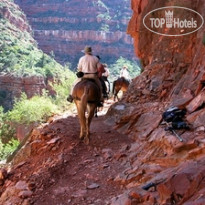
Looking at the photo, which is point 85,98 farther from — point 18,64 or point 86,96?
point 18,64

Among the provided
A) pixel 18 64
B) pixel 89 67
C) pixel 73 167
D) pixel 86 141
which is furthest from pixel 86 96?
pixel 18 64

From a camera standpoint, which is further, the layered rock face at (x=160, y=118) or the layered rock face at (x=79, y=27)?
the layered rock face at (x=79, y=27)

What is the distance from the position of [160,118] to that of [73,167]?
2.21m

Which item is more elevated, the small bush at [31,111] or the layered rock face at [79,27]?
the small bush at [31,111]

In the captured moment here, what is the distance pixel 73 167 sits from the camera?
23.4ft

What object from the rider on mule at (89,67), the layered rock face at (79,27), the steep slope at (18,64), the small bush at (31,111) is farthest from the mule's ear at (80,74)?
the layered rock face at (79,27)

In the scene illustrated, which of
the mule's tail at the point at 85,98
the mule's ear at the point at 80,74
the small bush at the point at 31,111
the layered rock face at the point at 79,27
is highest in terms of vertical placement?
the mule's ear at the point at 80,74

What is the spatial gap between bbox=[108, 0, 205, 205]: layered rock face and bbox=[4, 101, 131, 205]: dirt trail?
39 centimetres

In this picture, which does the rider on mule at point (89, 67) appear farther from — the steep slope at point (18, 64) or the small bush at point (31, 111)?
the steep slope at point (18, 64)

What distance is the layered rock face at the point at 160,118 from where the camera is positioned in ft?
14.5

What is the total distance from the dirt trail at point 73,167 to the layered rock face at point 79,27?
7759cm

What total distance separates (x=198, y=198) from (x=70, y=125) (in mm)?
6089

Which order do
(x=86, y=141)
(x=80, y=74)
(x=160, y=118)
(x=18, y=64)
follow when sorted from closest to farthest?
(x=160, y=118) < (x=86, y=141) < (x=80, y=74) < (x=18, y=64)

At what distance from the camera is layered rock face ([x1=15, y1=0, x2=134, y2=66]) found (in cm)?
9075
